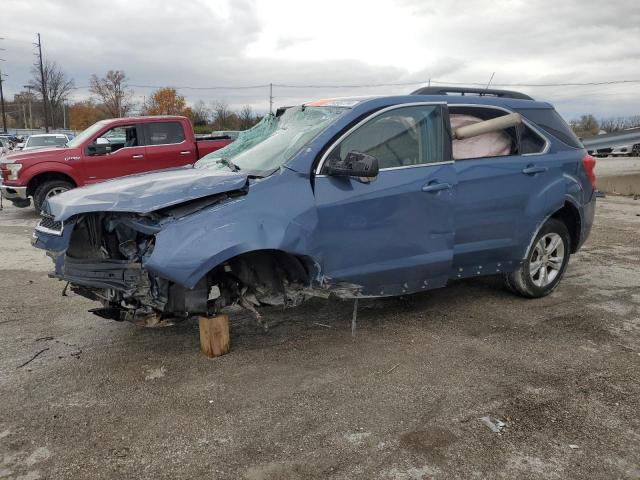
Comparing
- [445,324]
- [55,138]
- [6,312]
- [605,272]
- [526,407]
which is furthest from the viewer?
[55,138]

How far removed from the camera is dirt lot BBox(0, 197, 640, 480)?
2801mm

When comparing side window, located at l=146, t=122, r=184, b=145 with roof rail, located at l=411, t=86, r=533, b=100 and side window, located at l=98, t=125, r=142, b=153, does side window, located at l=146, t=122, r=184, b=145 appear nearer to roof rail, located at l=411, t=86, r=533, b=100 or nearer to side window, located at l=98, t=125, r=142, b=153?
side window, located at l=98, t=125, r=142, b=153

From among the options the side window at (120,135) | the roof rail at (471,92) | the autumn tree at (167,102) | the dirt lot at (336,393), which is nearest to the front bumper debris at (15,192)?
the side window at (120,135)

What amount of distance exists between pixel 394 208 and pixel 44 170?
8.99 meters

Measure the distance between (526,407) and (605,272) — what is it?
395cm

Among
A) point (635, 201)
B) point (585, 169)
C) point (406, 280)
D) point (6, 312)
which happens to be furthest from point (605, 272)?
point (635, 201)

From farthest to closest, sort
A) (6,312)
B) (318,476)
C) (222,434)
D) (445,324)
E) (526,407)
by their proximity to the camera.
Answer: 1. (6,312)
2. (445,324)
3. (526,407)
4. (222,434)
5. (318,476)

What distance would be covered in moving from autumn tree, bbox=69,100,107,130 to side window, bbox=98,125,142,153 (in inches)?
2444

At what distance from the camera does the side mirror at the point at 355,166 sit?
371cm

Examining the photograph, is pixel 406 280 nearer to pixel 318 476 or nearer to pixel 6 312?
pixel 318 476

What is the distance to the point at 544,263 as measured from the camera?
17.5ft

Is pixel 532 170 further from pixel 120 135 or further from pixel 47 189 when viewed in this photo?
pixel 47 189

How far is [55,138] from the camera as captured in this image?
62.0 feet

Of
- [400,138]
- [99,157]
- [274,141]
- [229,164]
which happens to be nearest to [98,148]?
[99,157]
